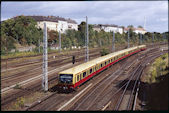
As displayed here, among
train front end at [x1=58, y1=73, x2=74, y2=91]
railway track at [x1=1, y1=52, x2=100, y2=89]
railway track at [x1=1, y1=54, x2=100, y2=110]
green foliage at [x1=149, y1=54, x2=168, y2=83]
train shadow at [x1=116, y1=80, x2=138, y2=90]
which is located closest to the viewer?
railway track at [x1=1, y1=54, x2=100, y2=110]

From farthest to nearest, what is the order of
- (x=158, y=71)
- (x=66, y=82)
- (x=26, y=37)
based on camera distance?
1. (x=26, y=37)
2. (x=158, y=71)
3. (x=66, y=82)

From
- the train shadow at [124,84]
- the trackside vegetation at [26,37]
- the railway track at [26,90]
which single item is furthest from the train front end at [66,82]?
the trackside vegetation at [26,37]

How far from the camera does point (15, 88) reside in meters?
25.3

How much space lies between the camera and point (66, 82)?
71.6 feet

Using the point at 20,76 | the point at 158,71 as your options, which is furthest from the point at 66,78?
the point at 158,71

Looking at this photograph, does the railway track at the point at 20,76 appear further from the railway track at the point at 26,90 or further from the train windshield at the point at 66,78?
the train windshield at the point at 66,78

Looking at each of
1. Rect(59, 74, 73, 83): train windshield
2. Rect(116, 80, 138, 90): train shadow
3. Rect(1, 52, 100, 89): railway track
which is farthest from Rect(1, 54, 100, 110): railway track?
Rect(116, 80, 138, 90): train shadow

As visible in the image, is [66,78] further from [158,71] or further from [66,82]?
[158,71]

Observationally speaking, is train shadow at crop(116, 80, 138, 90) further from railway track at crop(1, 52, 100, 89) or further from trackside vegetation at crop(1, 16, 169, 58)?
trackside vegetation at crop(1, 16, 169, 58)

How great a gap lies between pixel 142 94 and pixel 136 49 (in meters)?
45.6

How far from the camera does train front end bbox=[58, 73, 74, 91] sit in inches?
852

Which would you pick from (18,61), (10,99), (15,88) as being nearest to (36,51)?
(18,61)

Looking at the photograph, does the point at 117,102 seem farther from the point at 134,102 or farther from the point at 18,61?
the point at 18,61

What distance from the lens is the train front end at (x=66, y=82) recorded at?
71.0ft
